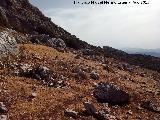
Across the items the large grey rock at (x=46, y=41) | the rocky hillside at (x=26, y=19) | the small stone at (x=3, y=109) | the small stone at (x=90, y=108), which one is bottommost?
the small stone at (x=90, y=108)

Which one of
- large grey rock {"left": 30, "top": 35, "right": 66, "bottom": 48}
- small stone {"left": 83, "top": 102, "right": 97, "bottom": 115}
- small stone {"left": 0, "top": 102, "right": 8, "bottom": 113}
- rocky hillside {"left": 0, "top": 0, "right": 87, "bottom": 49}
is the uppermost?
rocky hillside {"left": 0, "top": 0, "right": 87, "bottom": 49}

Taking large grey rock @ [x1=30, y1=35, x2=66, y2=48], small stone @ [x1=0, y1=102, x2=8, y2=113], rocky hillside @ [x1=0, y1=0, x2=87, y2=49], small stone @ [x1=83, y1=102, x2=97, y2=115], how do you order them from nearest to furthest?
small stone @ [x1=0, y1=102, x2=8, y2=113]
small stone @ [x1=83, y1=102, x2=97, y2=115]
large grey rock @ [x1=30, y1=35, x2=66, y2=48]
rocky hillside @ [x1=0, y1=0, x2=87, y2=49]

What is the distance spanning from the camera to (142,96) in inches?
1259

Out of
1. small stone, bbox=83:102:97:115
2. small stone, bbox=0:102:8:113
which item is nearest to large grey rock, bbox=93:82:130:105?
small stone, bbox=83:102:97:115

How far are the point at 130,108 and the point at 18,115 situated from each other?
9147 millimetres

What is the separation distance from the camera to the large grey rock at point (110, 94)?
27109mm

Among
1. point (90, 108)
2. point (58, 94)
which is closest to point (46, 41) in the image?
point (58, 94)

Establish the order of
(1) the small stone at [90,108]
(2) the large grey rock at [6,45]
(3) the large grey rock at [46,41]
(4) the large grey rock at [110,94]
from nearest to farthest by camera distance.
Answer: (1) the small stone at [90,108] < (4) the large grey rock at [110,94] < (2) the large grey rock at [6,45] < (3) the large grey rock at [46,41]

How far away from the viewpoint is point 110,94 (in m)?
27.1

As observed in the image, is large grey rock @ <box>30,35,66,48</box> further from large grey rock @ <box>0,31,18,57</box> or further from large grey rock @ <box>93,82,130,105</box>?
large grey rock @ <box>93,82,130,105</box>

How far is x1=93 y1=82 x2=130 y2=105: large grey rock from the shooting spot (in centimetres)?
2711

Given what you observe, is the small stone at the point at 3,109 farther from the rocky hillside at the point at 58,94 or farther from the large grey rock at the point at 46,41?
the large grey rock at the point at 46,41

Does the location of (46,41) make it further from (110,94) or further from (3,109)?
(3,109)

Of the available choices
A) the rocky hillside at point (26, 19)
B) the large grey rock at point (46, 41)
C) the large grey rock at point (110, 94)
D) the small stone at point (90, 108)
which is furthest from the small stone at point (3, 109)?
the rocky hillside at point (26, 19)
